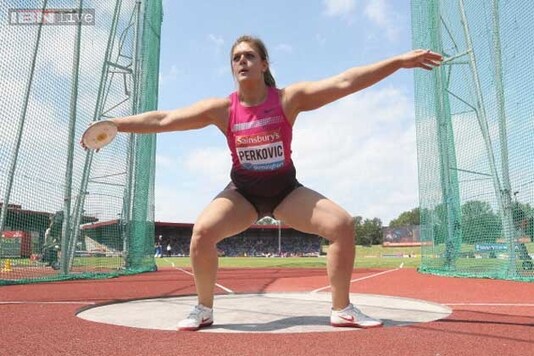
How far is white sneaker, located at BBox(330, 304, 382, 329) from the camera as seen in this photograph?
3.12 meters

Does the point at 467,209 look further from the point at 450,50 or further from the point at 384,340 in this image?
the point at 384,340

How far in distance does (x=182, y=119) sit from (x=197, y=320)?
4.35 feet

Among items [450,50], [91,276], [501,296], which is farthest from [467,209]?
[91,276]

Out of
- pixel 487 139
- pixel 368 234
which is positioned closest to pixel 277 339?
pixel 487 139

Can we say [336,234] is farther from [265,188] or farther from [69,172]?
[69,172]

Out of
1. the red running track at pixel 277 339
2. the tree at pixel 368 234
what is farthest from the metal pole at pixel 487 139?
the tree at pixel 368 234

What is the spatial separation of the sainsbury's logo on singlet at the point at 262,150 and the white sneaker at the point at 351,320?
1.00 metres

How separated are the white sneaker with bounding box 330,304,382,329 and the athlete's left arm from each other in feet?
4.28

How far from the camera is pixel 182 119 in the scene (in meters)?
3.53

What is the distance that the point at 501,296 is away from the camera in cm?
527

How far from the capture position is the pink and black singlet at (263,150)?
11.0 feet

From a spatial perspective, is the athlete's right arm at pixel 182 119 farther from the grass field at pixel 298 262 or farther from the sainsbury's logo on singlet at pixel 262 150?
the grass field at pixel 298 262

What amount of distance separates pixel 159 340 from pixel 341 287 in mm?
1140

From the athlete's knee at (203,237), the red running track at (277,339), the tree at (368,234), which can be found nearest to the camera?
the red running track at (277,339)
